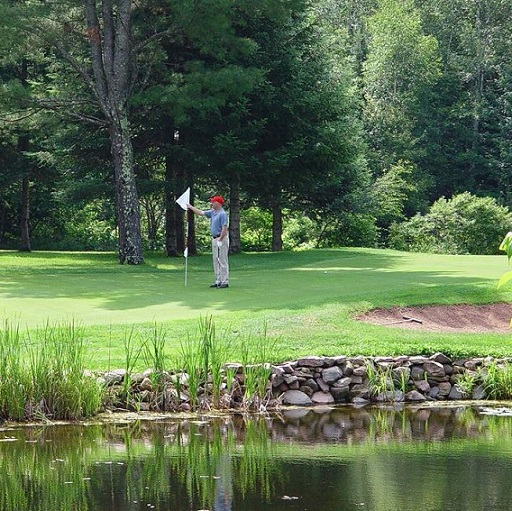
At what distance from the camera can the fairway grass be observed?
578 inches

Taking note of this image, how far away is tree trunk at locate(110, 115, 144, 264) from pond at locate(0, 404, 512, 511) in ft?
59.8

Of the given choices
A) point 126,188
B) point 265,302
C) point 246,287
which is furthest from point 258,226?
point 265,302

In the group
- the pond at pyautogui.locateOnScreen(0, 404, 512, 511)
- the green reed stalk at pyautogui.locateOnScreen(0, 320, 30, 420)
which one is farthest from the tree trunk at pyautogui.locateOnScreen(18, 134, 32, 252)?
the pond at pyautogui.locateOnScreen(0, 404, 512, 511)

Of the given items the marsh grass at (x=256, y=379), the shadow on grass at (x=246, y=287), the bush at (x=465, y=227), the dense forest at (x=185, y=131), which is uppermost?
the dense forest at (x=185, y=131)

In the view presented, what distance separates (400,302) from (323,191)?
21718 mm

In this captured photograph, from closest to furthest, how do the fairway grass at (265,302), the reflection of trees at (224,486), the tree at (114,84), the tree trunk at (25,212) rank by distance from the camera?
1. the reflection of trees at (224,486)
2. the fairway grass at (265,302)
3. the tree at (114,84)
4. the tree trunk at (25,212)

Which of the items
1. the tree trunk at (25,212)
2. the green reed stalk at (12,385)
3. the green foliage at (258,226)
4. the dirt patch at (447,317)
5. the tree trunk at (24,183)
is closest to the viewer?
the green reed stalk at (12,385)

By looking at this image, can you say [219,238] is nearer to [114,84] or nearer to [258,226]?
[114,84]

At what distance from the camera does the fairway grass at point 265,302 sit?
1467cm

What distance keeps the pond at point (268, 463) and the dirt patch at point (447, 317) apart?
4.11 meters

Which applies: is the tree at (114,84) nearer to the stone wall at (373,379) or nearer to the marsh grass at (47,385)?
the stone wall at (373,379)

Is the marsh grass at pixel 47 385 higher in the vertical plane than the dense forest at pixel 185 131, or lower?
lower

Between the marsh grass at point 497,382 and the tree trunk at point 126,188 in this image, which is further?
the tree trunk at point 126,188

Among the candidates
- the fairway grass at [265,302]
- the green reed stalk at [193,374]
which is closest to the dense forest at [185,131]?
the fairway grass at [265,302]
